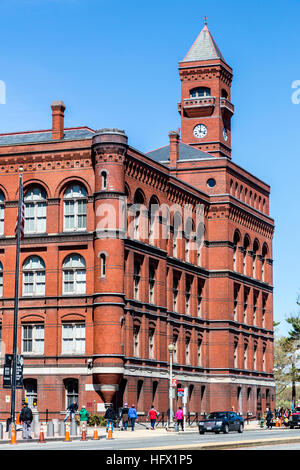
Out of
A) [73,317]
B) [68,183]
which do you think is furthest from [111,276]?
[68,183]

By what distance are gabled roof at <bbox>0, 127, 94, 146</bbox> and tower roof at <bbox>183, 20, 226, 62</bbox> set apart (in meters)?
29.1

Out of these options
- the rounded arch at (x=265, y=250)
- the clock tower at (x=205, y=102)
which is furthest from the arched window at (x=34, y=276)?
the rounded arch at (x=265, y=250)

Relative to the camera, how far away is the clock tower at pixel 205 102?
3937 inches

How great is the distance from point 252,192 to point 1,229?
3315cm

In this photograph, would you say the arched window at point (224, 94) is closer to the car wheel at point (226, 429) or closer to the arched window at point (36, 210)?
the arched window at point (36, 210)

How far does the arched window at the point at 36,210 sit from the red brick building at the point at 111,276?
0.07 metres

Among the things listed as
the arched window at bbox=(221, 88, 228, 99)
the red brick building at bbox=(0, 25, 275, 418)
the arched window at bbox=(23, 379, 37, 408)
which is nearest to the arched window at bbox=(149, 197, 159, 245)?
the red brick building at bbox=(0, 25, 275, 418)

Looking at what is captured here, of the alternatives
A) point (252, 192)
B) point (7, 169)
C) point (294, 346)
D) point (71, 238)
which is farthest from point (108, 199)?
point (294, 346)

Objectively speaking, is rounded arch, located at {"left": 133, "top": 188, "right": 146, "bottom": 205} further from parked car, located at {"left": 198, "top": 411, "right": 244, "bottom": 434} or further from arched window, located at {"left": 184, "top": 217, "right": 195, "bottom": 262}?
parked car, located at {"left": 198, "top": 411, "right": 244, "bottom": 434}

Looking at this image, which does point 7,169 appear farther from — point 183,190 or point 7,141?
point 183,190

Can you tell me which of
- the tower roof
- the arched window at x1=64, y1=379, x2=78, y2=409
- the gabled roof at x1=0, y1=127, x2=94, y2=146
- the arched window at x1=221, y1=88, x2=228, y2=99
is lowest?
the arched window at x1=64, y1=379, x2=78, y2=409

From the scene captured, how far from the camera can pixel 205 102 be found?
100562 mm

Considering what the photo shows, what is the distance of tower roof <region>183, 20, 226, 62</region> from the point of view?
102 meters

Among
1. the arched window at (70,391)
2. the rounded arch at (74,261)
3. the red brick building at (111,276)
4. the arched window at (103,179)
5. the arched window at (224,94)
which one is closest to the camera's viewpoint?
the arched window at (70,391)
